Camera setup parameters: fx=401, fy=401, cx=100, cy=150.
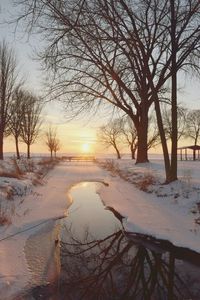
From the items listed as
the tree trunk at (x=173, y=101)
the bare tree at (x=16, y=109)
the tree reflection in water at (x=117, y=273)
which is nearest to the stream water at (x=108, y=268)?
the tree reflection in water at (x=117, y=273)

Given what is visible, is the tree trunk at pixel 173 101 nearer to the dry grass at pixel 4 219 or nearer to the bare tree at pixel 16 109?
the dry grass at pixel 4 219

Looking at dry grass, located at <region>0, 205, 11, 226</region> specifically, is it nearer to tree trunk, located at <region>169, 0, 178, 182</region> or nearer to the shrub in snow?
the shrub in snow

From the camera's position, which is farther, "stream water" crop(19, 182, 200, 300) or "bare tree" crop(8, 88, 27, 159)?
"bare tree" crop(8, 88, 27, 159)

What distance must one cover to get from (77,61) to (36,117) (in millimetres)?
34018

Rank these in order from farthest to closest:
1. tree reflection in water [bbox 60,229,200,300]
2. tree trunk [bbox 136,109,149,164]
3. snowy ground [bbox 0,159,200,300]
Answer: tree trunk [bbox 136,109,149,164] → snowy ground [bbox 0,159,200,300] → tree reflection in water [bbox 60,229,200,300]

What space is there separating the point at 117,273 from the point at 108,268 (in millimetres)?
297

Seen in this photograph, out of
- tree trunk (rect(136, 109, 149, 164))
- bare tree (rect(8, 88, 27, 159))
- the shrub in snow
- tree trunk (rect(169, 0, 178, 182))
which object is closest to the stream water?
the shrub in snow

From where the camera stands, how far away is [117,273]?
21.4 ft

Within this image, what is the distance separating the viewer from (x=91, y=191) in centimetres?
1838

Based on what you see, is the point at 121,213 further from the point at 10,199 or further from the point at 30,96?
the point at 30,96

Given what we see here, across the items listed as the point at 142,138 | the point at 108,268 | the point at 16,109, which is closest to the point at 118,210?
the point at 108,268

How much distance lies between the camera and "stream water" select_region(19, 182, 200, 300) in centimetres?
569

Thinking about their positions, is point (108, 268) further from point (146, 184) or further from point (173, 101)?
point (146, 184)

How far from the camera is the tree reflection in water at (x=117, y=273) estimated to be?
18.6 ft
